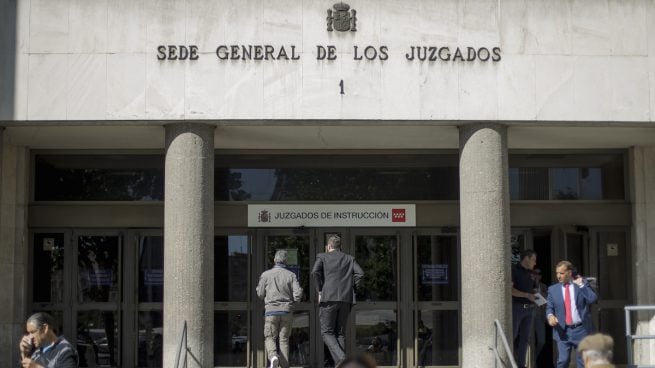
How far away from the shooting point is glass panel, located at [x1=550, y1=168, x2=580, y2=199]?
50.2ft

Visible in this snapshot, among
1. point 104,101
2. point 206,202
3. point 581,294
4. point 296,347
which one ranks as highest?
point 104,101

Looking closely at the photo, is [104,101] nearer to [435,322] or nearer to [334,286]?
[334,286]

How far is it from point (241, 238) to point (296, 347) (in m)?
1.96

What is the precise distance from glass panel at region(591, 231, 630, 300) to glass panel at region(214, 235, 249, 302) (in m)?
5.80

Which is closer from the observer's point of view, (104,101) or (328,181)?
(104,101)

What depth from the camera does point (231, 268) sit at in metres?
15.0

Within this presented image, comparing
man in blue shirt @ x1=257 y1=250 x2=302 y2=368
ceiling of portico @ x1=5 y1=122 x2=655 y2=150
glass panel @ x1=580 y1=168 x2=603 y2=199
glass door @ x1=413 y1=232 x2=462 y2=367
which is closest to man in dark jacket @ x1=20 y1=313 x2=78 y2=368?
man in blue shirt @ x1=257 y1=250 x2=302 y2=368

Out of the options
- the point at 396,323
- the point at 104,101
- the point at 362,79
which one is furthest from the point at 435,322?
the point at 104,101

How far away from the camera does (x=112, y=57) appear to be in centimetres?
1227

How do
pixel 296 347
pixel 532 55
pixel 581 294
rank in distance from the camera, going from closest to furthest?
pixel 581 294 < pixel 532 55 < pixel 296 347

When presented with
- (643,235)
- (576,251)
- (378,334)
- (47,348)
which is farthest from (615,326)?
(47,348)

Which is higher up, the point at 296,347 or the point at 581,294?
the point at 581,294

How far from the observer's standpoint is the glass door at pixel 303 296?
14.8 m

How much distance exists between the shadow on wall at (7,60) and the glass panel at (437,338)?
7.06 meters
